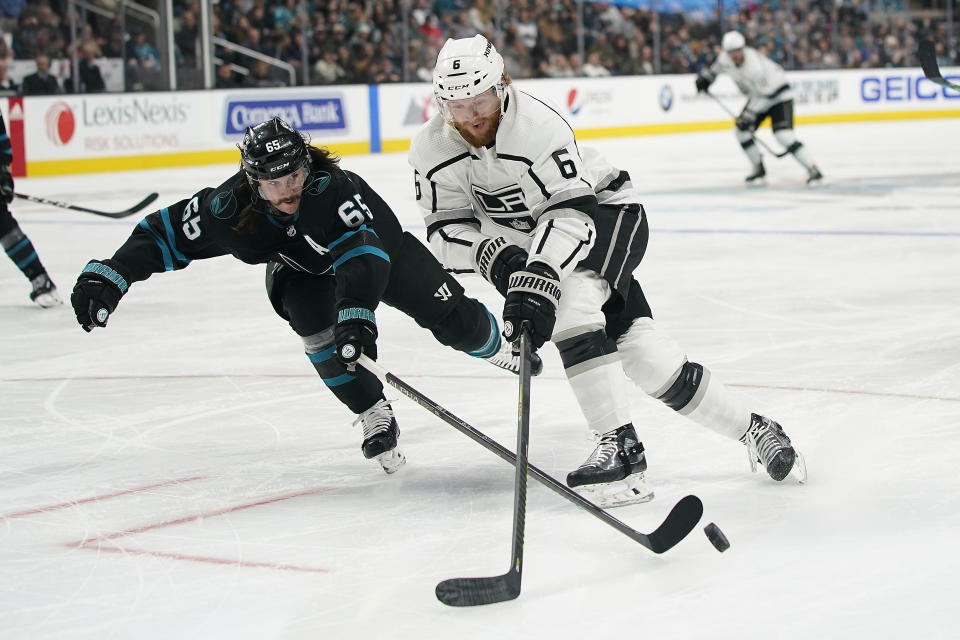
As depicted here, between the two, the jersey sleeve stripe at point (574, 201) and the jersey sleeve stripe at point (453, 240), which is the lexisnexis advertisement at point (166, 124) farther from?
the jersey sleeve stripe at point (574, 201)

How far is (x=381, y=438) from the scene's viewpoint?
9.62 ft

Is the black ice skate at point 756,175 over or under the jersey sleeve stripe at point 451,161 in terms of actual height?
under

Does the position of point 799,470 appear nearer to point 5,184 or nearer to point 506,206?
point 506,206

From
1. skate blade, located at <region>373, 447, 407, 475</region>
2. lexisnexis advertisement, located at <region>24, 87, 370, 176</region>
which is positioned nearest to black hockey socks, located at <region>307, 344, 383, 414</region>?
skate blade, located at <region>373, 447, 407, 475</region>

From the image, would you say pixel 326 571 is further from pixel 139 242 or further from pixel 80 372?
pixel 80 372

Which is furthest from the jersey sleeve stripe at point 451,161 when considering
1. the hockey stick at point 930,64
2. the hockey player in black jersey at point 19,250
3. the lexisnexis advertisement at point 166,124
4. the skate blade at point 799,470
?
the lexisnexis advertisement at point 166,124

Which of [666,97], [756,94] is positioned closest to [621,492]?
[756,94]

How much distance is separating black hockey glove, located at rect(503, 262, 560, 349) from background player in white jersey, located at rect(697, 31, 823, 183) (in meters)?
7.78

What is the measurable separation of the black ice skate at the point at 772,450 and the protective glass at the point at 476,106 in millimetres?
868

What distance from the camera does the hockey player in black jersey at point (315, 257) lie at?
8.69 feet

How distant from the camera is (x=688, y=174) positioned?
10.8 m

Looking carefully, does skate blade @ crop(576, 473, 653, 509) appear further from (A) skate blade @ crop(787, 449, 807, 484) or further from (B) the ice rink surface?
(A) skate blade @ crop(787, 449, 807, 484)

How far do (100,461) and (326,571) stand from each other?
1.04m

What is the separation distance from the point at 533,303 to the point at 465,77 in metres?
0.47
